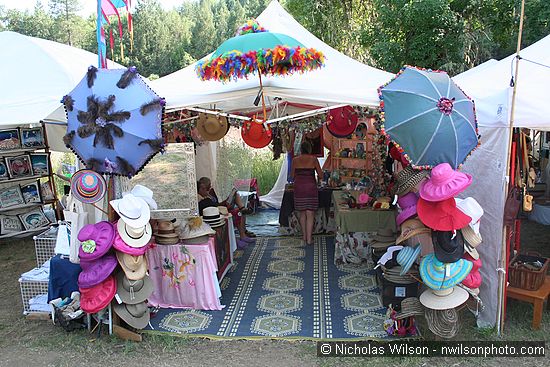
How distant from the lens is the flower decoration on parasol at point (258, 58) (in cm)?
373

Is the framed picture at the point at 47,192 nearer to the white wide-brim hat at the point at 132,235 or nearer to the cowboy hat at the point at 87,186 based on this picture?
the cowboy hat at the point at 87,186

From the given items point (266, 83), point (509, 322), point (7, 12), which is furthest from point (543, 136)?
point (7, 12)

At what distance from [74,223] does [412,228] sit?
9.99 ft

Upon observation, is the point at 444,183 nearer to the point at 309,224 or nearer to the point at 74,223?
the point at 74,223

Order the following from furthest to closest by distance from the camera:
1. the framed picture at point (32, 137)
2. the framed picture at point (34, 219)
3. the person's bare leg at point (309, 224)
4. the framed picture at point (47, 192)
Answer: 1. the framed picture at point (47, 192)
2. the framed picture at point (34, 219)
3. the framed picture at point (32, 137)
4. the person's bare leg at point (309, 224)

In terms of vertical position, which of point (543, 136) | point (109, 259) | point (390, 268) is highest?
point (543, 136)

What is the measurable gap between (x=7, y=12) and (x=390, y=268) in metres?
47.9

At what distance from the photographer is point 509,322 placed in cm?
416

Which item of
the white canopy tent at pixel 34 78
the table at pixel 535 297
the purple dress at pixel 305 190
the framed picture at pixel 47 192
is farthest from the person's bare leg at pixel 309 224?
the framed picture at pixel 47 192

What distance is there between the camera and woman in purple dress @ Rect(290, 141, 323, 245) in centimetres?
670

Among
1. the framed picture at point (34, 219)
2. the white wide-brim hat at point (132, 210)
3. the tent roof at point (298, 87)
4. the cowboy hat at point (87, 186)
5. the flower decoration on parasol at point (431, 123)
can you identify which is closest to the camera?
the flower decoration on parasol at point (431, 123)

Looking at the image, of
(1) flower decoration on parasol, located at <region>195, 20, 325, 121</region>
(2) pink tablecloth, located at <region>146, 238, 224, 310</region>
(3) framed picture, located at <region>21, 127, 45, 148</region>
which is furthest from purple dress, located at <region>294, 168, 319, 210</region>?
(3) framed picture, located at <region>21, 127, 45, 148</region>

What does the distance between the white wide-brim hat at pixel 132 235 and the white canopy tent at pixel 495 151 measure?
2.99 m

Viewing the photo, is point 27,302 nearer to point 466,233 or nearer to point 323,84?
point 323,84
